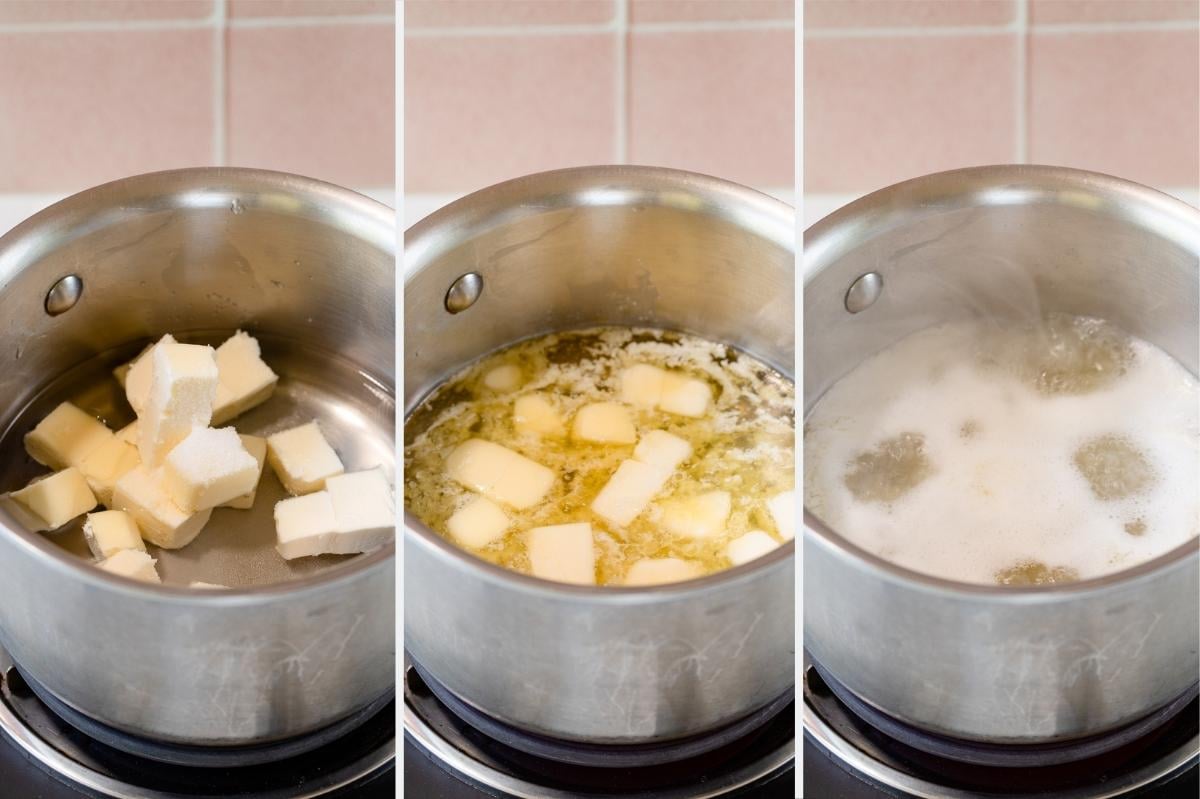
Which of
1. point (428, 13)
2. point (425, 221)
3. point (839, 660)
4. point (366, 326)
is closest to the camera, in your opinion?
point (839, 660)

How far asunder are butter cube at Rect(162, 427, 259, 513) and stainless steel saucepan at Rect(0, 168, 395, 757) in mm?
40

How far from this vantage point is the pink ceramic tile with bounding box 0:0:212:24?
1268 millimetres

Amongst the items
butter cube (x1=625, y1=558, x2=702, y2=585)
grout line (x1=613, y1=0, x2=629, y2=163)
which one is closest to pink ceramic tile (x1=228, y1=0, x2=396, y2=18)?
grout line (x1=613, y1=0, x2=629, y2=163)

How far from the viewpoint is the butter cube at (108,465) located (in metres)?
0.95

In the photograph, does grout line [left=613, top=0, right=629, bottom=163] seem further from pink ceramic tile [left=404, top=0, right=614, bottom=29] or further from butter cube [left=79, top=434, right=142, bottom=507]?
butter cube [left=79, top=434, right=142, bottom=507]

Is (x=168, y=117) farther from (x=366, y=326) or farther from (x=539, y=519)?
(x=539, y=519)

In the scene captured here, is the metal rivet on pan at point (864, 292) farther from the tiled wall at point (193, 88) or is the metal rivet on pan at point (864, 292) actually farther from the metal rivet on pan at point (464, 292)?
the tiled wall at point (193, 88)

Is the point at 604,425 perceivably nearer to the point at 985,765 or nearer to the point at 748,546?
the point at 748,546

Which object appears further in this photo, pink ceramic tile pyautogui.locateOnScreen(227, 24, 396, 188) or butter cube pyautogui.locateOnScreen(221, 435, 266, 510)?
pink ceramic tile pyautogui.locateOnScreen(227, 24, 396, 188)

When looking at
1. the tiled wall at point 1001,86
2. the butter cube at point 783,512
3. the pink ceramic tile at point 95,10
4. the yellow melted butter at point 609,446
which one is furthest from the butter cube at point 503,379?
the pink ceramic tile at point 95,10

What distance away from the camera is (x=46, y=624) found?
73 centimetres

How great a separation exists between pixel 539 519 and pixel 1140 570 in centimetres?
37

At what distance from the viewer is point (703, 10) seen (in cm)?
126

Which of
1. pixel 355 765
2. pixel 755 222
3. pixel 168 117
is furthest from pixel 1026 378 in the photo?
pixel 168 117
